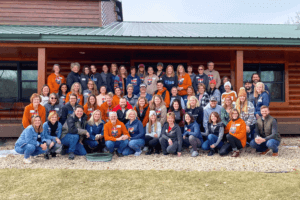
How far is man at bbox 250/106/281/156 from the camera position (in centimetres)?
518

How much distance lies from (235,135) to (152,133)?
1882 mm

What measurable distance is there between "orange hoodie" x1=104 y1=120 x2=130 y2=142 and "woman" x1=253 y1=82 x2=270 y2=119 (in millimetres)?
3235

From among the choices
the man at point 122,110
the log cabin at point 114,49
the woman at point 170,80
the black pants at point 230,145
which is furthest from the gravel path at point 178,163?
the log cabin at point 114,49

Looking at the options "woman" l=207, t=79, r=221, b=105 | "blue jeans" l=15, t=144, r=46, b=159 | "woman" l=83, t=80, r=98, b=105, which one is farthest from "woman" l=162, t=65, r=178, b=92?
"blue jeans" l=15, t=144, r=46, b=159

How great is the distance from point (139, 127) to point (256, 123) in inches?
106

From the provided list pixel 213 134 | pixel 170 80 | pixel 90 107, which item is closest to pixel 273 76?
pixel 170 80

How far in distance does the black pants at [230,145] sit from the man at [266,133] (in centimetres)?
38

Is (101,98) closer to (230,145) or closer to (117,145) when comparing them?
(117,145)

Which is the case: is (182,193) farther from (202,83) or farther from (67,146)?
(202,83)

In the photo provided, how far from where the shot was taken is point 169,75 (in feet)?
21.4

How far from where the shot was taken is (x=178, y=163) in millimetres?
4793

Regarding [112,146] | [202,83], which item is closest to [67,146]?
[112,146]

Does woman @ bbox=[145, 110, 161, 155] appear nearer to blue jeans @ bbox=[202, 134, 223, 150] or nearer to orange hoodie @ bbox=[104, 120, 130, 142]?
orange hoodie @ bbox=[104, 120, 130, 142]

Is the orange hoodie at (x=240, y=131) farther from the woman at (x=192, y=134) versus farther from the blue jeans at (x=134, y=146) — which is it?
the blue jeans at (x=134, y=146)
